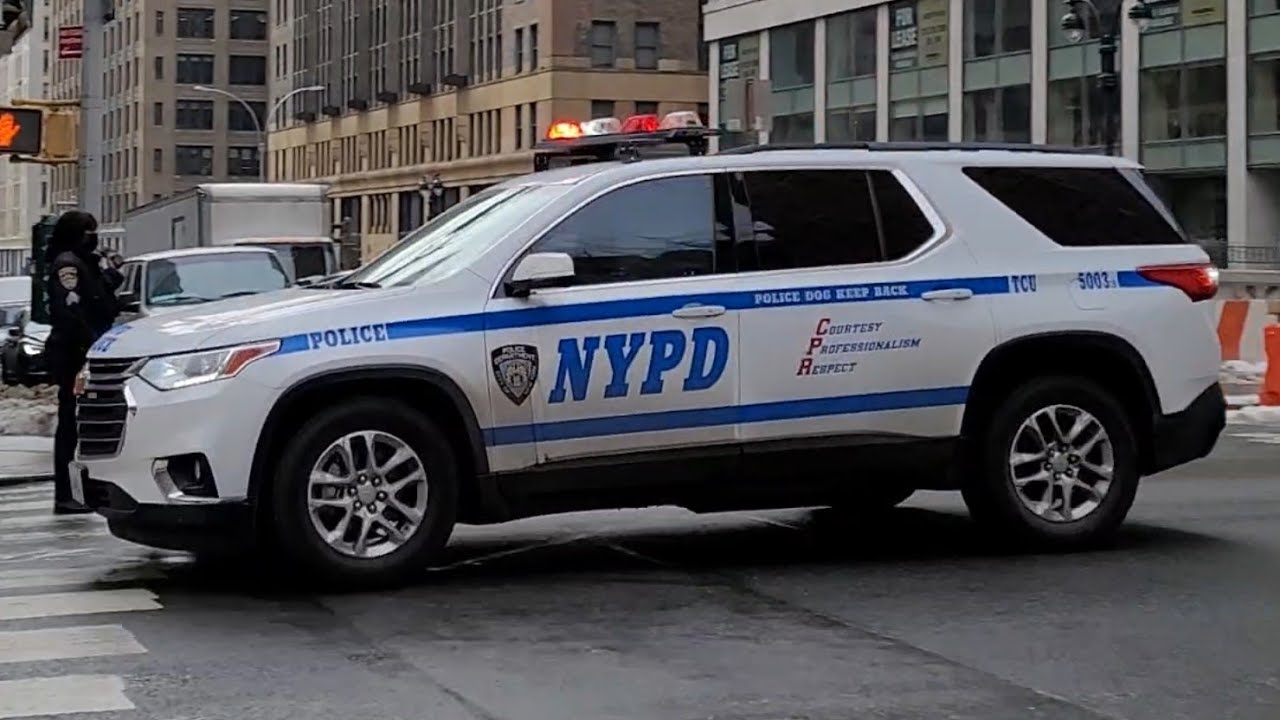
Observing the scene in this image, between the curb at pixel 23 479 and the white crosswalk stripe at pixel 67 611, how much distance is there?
2.90 metres

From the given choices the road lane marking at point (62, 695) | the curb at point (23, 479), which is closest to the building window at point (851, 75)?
the curb at point (23, 479)

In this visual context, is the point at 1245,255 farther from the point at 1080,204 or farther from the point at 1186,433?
the point at 1080,204

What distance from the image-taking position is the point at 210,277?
2239 centimetres

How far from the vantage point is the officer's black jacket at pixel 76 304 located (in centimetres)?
1212

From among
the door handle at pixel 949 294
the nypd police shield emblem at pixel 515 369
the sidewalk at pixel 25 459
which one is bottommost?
the sidewalk at pixel 25 459

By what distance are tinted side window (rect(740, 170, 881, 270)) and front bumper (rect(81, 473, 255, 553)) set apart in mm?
2557

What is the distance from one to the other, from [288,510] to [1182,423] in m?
4.45

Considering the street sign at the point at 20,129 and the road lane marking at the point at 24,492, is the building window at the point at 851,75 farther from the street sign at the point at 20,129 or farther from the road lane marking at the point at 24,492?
the road lane marking at the point at 24,492

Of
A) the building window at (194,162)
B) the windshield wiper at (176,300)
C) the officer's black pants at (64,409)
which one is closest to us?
the officer's black pants at (64,409)

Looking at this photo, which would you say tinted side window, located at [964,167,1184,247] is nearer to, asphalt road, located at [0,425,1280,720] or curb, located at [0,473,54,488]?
asphalt road, located at [0,425,1280,720]

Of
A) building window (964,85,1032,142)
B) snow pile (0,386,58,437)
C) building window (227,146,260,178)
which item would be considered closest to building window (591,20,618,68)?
building window (964,85,1032,142)

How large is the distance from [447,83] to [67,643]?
85110mm

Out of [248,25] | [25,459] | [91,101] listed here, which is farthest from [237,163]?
[25,459]

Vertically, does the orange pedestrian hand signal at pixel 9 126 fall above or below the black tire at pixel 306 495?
above
